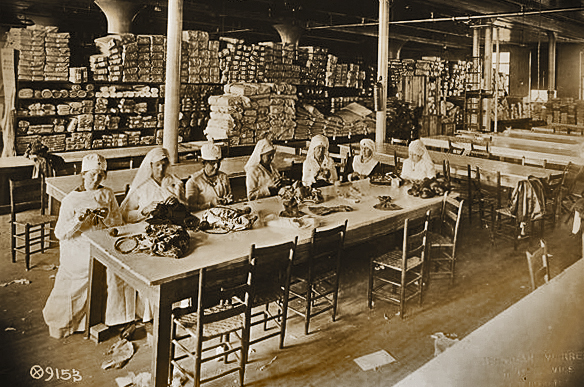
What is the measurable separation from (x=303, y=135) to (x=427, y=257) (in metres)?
7.18

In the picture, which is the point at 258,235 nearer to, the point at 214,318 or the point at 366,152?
the point at 214,318

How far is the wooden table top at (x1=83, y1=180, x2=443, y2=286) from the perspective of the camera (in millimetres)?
3784

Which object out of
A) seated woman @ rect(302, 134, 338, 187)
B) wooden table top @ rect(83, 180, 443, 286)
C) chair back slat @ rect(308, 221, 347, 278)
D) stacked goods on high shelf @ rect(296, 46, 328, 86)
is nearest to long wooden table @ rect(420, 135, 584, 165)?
stacked goods on high shelf @ rect(296, 46, 328, 86)

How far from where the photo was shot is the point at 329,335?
4750 millimetres

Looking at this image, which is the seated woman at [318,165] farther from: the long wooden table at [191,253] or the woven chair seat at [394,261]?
the woven chair seat at [394,261]

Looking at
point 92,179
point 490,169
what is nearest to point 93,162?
point 92,179

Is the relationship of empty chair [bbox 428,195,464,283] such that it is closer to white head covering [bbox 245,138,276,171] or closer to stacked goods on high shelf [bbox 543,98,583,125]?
white head covering [bbox 245,138,276,171]

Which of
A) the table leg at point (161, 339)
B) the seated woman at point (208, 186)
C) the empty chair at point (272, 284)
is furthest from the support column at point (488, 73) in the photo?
the table leg at point (161, 339)

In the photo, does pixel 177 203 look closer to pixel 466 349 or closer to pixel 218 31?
pixel 466 349

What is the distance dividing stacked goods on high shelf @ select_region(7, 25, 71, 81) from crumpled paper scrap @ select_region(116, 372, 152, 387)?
6.82 meters

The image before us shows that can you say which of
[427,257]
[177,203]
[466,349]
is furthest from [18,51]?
[466,349]

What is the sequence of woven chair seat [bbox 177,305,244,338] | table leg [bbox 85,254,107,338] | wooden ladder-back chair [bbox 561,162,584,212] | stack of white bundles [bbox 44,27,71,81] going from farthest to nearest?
stack of white bundles [bbox 44,27,71,81]
wooden ladder-back chair [bbox 561,162,584,212]
table leg [bbox 85,254,107,338]
woven chair seat [bbox 177,305,244,338]

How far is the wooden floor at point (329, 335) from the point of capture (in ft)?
13.2

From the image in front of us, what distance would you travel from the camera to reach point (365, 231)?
5.34 metres
